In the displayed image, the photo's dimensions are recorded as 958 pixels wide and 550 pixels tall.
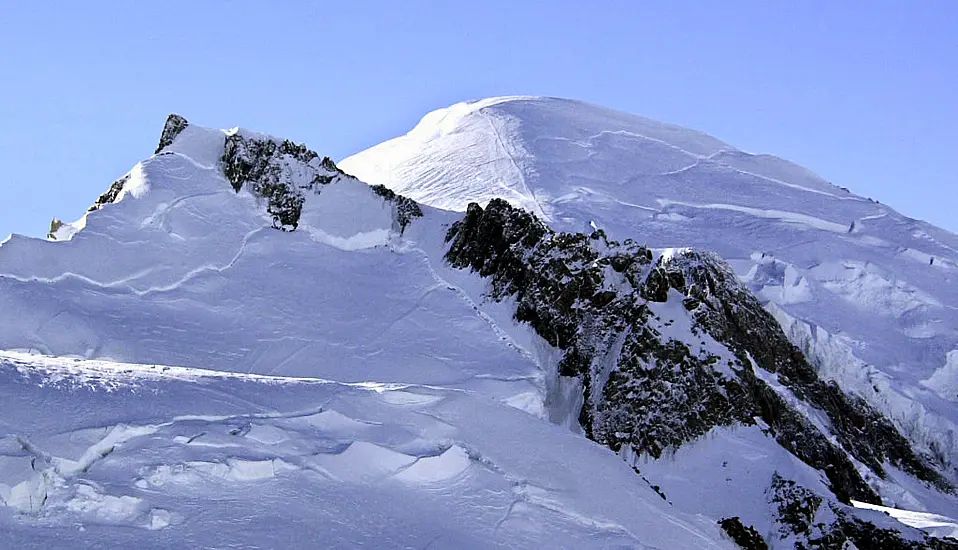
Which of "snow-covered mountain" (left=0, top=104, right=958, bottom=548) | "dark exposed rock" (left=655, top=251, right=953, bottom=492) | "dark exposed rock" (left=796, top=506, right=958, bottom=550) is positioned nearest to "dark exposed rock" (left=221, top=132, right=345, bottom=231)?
"snow-covered mountain" (left=0, top=104, right=958, bottom=548)

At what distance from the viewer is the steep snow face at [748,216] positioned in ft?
119

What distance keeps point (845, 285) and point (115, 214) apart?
25489 millimetres

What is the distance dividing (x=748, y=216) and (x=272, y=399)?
31767 millimetres

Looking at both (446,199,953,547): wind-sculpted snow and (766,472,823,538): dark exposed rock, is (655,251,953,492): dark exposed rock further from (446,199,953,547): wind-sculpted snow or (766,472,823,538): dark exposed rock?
(766,472,823,538): dark exposed rock

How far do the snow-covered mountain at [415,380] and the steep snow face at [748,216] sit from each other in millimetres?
325

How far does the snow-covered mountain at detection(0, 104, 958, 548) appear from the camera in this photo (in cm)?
1582

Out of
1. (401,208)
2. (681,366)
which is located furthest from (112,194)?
(681,366)

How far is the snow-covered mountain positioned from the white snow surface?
0.06 meters

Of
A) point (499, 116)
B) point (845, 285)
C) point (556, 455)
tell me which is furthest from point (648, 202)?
point (556, 455)

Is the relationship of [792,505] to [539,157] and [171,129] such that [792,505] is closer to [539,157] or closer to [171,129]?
[171,129]

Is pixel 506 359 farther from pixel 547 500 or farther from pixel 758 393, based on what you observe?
pixel 547 500

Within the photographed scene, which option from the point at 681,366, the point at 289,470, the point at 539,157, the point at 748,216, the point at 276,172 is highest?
the point at 539,157

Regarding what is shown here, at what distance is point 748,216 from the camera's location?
47125mm

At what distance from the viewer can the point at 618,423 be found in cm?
2822
